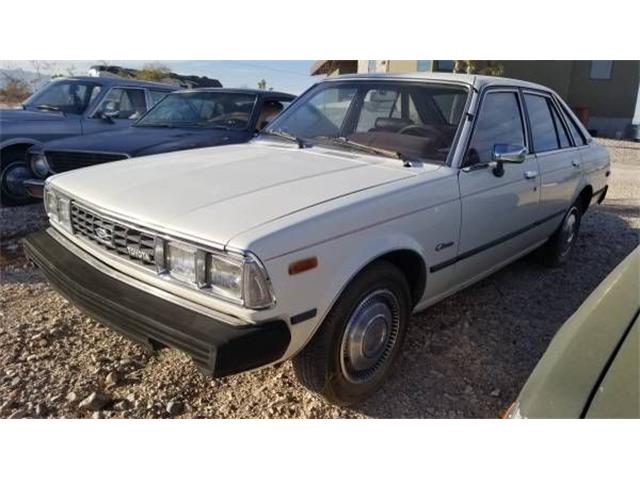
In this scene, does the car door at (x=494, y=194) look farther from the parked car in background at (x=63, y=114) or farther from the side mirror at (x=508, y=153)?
the parked car in background at (x=63, y=114)

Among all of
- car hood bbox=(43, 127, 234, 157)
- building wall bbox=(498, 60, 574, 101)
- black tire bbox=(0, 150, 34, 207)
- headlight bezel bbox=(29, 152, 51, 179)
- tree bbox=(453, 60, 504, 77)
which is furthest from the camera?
building wall bbox=(498, 60, 574, 101)

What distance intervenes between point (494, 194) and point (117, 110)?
18.5ft

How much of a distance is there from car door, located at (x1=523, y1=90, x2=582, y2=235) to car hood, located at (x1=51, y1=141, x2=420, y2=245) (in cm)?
160

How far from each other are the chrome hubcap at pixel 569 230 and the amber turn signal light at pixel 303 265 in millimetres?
3316

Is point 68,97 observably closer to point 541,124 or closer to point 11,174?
point 11,174

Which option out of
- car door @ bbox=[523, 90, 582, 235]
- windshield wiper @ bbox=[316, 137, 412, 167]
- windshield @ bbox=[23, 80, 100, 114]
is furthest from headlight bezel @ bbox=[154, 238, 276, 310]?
windshield @ bbox=[23, 80, 100, 114]

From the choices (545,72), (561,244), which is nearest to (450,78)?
(561,244)

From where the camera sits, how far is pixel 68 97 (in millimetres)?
6957

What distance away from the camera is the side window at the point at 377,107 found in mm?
3455

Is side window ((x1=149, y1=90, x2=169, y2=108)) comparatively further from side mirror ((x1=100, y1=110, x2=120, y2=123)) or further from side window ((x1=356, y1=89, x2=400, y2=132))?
side window ((x1=356, y1=89, x2=400, y2=132))

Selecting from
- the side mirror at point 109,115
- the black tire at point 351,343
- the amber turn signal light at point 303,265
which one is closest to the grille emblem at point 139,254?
the amber turn signal light at point 303,265

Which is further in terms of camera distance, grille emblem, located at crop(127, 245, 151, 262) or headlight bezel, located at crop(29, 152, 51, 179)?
headlight bezel, located at crop(29, 152, 51, 179)

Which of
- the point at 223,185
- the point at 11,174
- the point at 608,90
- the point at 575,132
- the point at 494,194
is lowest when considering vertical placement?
the point at 11,174

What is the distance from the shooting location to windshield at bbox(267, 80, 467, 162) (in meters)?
3.16
